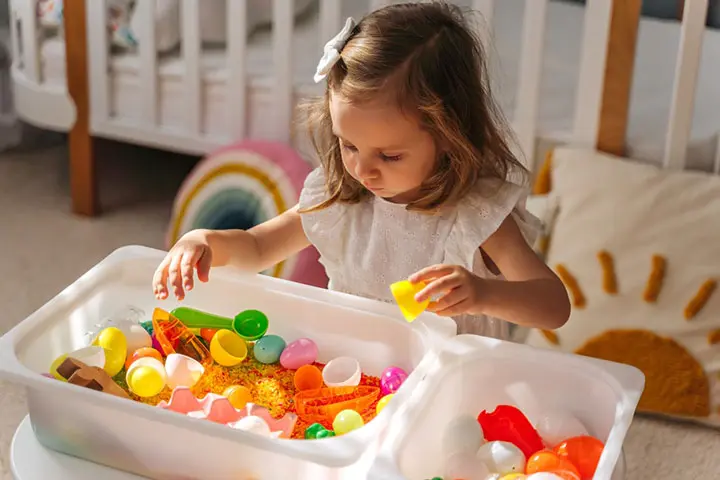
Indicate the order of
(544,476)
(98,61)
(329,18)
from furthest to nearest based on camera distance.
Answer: (98,61) < (329,18) < (544,476)

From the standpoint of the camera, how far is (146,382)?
1.11 m

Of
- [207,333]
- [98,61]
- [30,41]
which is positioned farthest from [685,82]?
[30,41]

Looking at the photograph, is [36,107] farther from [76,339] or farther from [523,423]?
[523,423]

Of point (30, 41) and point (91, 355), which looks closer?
point (91, 355)

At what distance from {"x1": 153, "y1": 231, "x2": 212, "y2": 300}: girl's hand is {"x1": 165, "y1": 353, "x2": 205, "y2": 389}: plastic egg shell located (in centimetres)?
7

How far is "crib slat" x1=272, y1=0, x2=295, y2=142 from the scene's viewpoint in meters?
2.01

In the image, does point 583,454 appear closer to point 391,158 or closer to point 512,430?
point 512,430

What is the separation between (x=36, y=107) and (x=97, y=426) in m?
1.50

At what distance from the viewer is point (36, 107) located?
7.59 feet

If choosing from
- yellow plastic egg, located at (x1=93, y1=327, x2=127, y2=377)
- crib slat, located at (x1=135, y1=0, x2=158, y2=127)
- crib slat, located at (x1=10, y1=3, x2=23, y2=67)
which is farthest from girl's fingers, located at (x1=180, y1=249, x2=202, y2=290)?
crib slat, located at (x1=10, y1=3, x2=23, y2=67)

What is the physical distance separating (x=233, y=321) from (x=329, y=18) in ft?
3.04

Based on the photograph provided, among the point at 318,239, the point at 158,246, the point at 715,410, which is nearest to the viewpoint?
the point at 318,239

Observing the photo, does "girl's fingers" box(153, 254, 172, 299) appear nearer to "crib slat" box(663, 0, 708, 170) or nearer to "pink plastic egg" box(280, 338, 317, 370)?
"pink plastic egg" box(280, 338, 317, 370)

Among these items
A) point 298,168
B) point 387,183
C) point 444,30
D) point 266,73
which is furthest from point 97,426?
point 266,73
